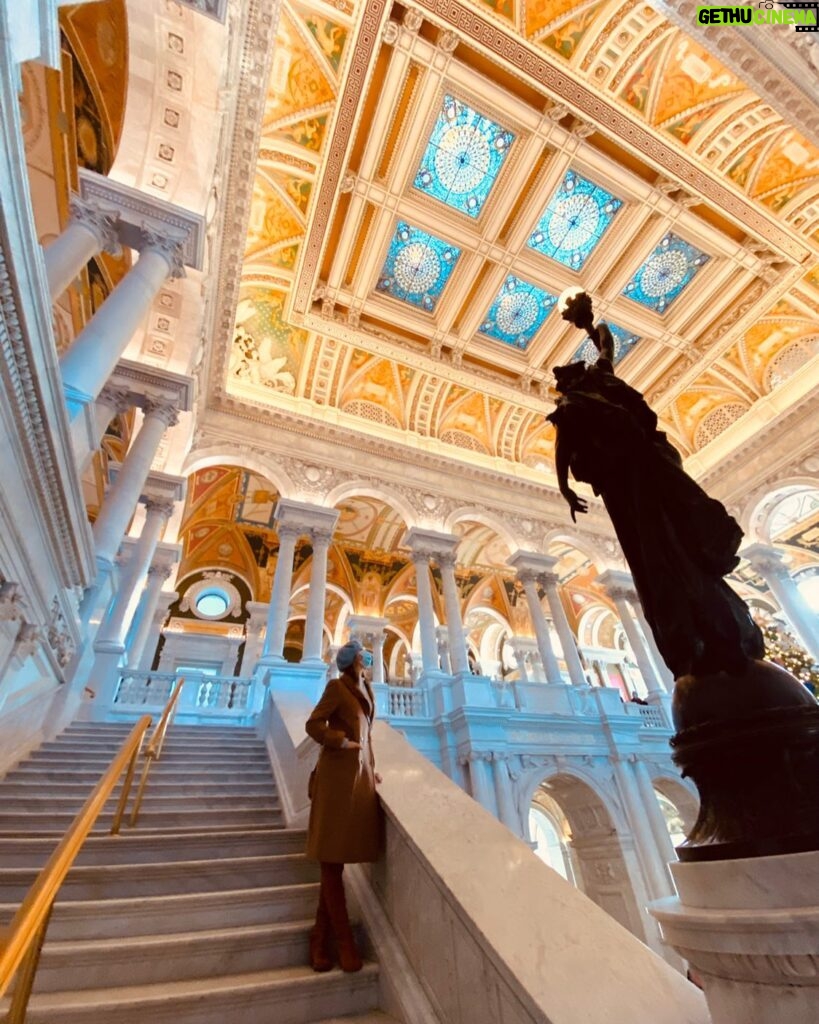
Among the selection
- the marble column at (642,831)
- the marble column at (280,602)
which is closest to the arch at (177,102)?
the marble column at (280,602)

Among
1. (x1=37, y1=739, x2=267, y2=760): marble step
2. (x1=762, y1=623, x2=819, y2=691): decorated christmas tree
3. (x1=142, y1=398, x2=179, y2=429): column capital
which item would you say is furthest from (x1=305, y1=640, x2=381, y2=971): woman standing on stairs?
(x1=762, y1=623, x2=819, y2=691): decorated christmas tree

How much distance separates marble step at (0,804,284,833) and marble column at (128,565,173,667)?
738cm

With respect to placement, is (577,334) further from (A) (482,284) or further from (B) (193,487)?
(B) (193,487)

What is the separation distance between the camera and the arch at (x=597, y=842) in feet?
28.6

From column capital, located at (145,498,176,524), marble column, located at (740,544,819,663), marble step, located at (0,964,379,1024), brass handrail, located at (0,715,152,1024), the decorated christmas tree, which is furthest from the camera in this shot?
marble column, located at (740,544,819,663)

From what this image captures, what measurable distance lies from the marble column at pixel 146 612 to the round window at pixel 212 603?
17.2ft

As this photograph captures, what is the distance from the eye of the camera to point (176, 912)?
85.0 inches

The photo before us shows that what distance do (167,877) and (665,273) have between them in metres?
15.3

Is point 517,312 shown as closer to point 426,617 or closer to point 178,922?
point 426,617

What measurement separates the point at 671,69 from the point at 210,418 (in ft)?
39.5

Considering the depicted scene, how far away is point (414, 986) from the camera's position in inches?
68.2

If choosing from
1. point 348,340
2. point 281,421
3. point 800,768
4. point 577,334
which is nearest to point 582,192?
point 577,334

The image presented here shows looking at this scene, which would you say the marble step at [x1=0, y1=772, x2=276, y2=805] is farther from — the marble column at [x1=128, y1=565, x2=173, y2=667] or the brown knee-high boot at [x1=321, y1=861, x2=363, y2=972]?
the marble column at [x1=128, y1=565, x2=173, y2=667]

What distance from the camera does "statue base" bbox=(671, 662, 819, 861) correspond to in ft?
3.50
